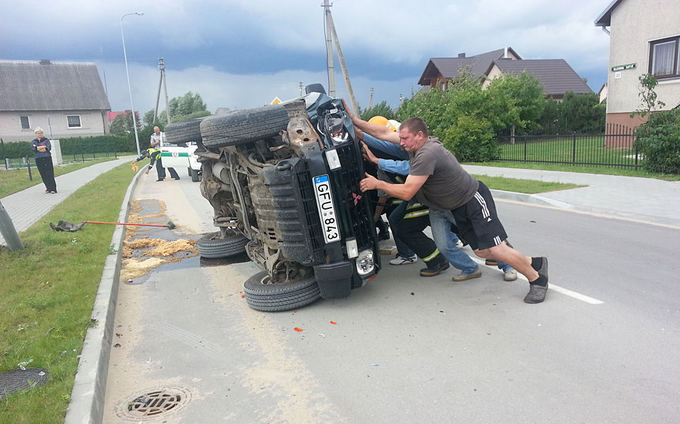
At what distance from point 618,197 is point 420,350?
25.6 ft

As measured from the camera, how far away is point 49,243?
7312 millimetres

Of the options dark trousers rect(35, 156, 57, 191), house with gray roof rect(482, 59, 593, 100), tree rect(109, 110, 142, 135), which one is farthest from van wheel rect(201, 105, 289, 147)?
tree rect(109, 110, 142, 135)

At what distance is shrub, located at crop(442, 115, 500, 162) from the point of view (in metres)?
18.2

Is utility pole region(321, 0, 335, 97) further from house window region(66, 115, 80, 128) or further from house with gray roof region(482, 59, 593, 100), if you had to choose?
house window region(66, 115, 80, 128)

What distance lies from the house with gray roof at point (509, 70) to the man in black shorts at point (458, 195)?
38.9m

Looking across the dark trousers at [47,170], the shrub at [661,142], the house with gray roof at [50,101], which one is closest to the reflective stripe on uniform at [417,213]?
the shrub at [661,142]

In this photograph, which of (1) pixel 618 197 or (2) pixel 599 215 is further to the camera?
(1) pixel 618 197

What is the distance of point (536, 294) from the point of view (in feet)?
14.9

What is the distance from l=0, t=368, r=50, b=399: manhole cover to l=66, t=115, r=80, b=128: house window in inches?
2348

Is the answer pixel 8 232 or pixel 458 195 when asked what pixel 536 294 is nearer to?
pixel 458 195

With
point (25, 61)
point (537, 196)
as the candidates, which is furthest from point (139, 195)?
point (25, 61)

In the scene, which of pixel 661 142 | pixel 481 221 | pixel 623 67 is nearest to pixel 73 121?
pixel 623 67

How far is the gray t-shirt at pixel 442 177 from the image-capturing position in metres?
4.32

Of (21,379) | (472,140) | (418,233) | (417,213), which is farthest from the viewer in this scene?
(472,140)
